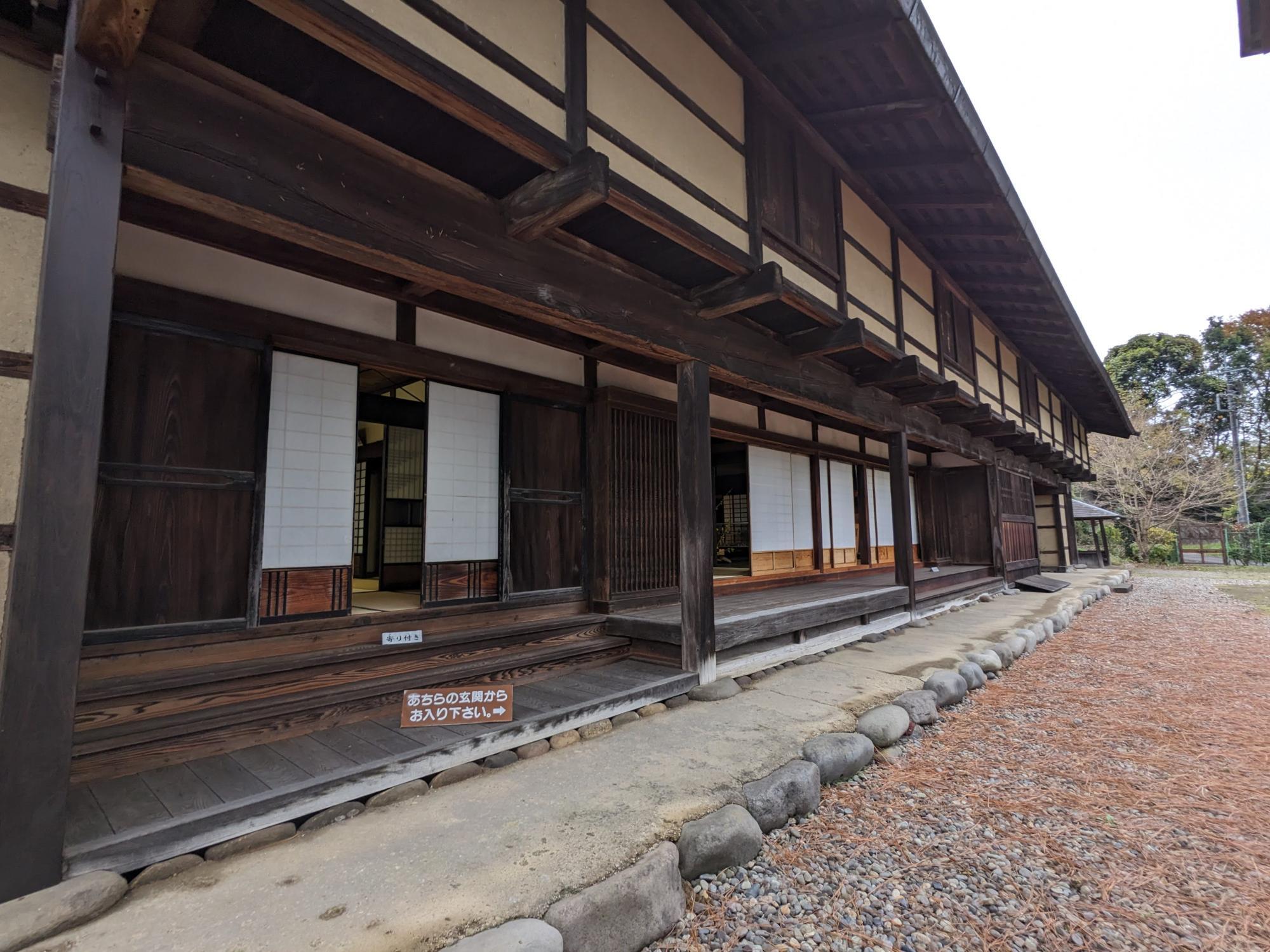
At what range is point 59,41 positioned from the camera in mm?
2143

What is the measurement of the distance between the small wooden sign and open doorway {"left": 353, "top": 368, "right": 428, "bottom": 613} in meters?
3.12

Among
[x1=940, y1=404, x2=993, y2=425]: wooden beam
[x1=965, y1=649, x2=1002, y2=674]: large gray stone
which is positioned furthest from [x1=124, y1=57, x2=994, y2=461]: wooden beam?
[x1=940, y1=404, x2=993, y2=425]: wooden beam

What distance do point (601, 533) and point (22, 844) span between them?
3.46m

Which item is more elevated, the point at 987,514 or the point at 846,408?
the point at 846,408

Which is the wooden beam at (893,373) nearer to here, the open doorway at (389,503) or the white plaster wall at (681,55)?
the white plaster wall at (681,55)

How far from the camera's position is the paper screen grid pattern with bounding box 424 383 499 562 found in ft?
12.5

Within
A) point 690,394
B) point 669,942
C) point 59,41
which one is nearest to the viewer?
point 669,942

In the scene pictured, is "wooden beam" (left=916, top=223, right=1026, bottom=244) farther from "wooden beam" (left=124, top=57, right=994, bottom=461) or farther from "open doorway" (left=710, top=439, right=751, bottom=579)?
"wooden beam" (left=124, top=57, right=994, bottom=461)

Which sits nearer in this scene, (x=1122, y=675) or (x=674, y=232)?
(x=674, y=232)

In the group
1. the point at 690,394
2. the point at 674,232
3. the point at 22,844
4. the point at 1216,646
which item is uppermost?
the point at 674,232

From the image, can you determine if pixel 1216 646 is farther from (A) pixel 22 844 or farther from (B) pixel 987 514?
(A) pixel 22 844

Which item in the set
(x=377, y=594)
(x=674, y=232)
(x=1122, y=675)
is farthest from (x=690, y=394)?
(x=1122, y=675)

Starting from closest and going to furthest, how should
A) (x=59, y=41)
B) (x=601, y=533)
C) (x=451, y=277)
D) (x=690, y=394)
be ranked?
(x=59, y=41) < (x=451, y=277) < (x=690, y=394) < (x=601, y=533)

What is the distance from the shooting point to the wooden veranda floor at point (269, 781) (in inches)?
75.9
